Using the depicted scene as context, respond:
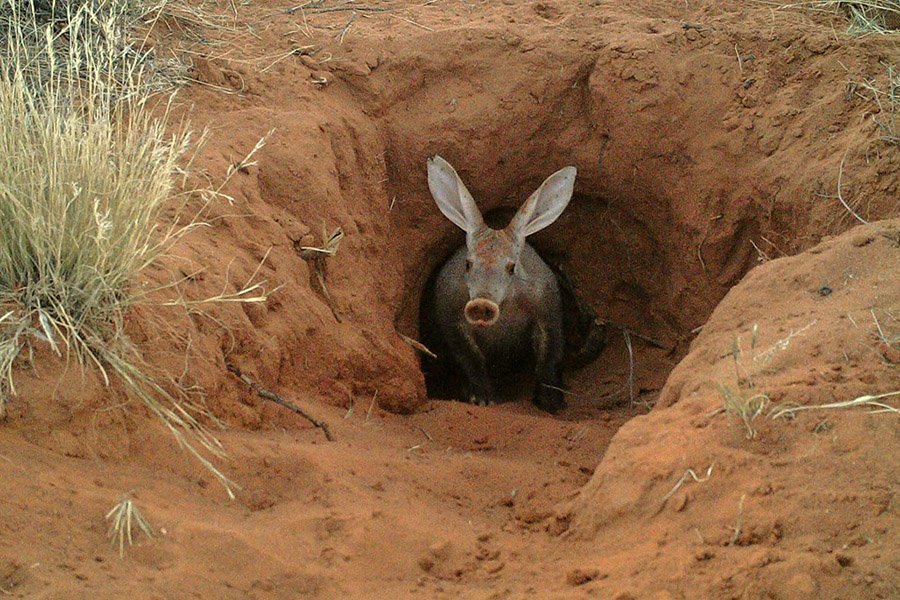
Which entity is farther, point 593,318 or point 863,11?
point 593,318

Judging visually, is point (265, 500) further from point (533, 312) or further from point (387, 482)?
point (533, 312)

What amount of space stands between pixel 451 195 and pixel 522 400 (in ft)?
5.35

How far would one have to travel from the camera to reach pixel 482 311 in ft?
20.9

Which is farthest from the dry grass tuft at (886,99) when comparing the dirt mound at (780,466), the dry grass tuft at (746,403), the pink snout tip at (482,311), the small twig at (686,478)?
the small twig at (686,478)

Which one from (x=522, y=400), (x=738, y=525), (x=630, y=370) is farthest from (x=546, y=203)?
(x=738, y=525)

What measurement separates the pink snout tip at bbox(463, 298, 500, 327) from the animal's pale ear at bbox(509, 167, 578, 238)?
801mm

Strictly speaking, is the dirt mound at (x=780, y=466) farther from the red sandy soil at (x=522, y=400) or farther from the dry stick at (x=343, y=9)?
the dry stick at (x=343, y=9)

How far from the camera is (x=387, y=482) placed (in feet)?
12.9

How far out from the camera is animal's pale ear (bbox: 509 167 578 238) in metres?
6.70

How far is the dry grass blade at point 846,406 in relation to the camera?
3082 millimetres

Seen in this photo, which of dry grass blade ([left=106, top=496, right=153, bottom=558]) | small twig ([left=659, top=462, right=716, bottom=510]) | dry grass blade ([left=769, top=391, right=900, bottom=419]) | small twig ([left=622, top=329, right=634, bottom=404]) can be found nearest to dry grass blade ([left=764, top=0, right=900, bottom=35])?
small twig ([left=622, top=329, right=634, bottom=404])

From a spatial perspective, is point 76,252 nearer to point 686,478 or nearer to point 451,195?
point 686,478

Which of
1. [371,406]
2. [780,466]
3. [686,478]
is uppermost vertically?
[780,466]

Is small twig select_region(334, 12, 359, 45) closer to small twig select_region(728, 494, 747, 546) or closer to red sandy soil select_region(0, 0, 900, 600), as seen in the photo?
red sandy soil select_region(0, 0, 900, 600)
